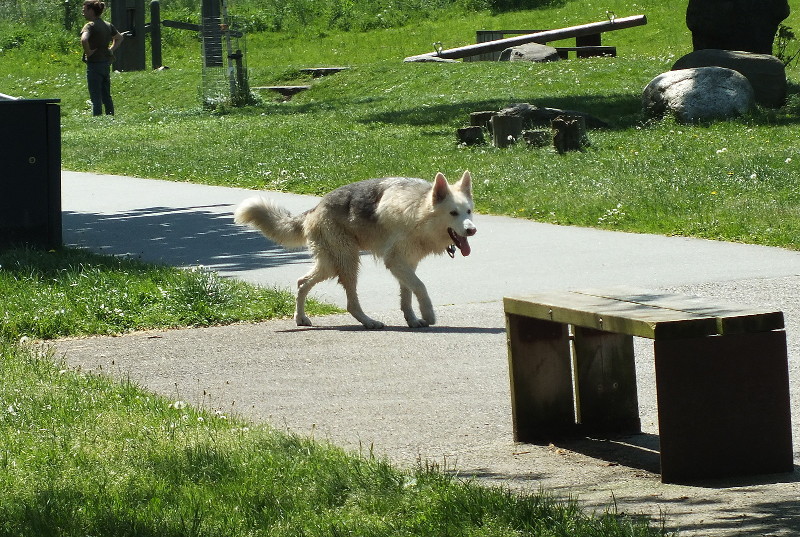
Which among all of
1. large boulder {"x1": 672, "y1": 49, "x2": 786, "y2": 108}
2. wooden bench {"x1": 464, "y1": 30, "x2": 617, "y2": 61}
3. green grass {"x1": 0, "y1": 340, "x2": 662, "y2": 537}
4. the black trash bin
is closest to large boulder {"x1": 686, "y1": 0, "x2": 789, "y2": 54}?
large boulder {"x1": 672, "y1": 49, "x2": 786, "y2": 108}

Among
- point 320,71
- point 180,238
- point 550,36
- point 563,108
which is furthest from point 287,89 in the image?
point 180,238

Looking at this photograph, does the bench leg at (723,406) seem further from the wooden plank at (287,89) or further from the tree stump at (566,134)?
the wooden plank at (287,89)

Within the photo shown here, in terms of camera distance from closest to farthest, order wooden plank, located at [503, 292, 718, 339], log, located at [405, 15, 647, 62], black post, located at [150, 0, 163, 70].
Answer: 1. wooden plank, located at [503, 292, 718, 339]
2. log, located at [405, 15, 647, 62]
3. black post, located at [150, 0, 163, 70]

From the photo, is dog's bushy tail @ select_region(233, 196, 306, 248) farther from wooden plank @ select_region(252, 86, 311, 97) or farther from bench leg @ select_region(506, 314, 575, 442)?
wooden plank @ select_region(252, 86, 311, 97)

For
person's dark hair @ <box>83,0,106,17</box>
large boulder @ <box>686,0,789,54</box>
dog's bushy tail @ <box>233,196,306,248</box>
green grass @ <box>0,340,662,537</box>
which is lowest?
green grass @ <box>0,340,662,537</box>

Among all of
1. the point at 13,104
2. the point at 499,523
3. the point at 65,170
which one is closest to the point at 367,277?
the point at 13,104

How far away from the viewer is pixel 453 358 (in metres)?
7.59

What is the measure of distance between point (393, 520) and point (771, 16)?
67.8ft

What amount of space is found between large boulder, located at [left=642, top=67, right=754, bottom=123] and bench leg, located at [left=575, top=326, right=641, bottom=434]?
14.3 m

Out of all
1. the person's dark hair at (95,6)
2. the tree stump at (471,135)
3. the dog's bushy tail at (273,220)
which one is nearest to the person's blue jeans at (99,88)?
the person's dark hair at (95,6)

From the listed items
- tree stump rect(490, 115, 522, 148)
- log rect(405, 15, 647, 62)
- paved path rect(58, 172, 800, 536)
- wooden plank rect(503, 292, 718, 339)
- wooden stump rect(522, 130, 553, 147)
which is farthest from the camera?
log rect(405, 15, 647, 62)

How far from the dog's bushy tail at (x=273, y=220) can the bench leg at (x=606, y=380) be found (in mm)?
3607

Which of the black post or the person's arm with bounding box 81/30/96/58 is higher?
the black post

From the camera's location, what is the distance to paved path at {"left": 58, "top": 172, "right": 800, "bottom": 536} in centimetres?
505
